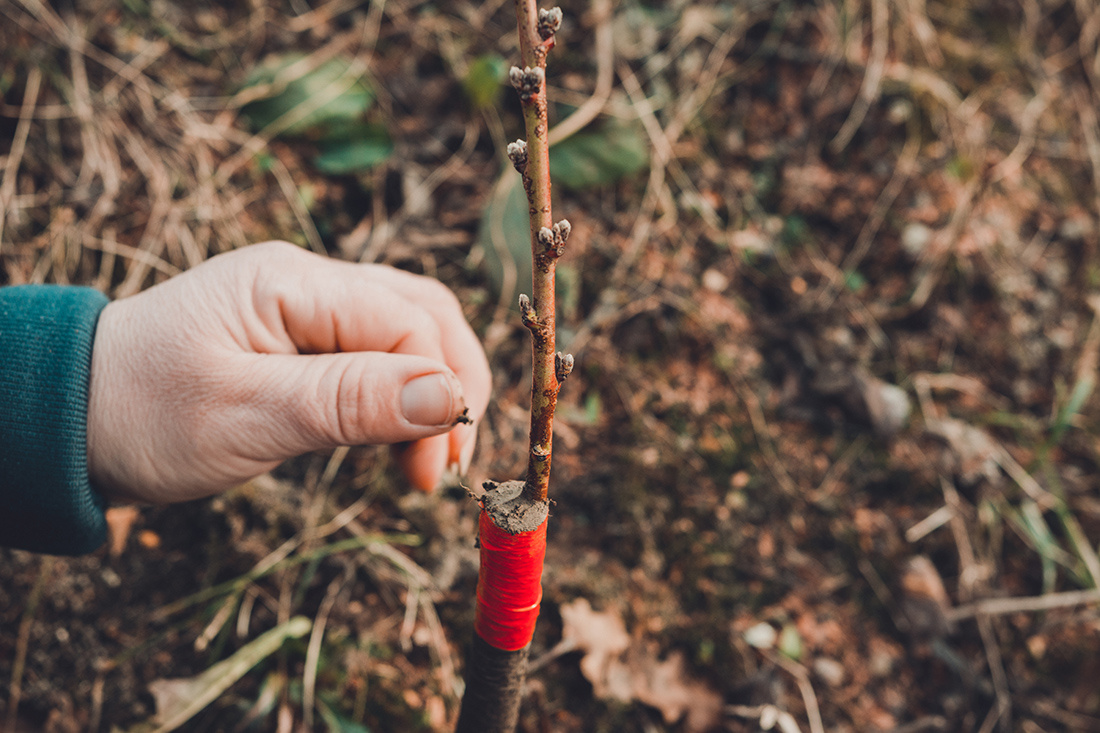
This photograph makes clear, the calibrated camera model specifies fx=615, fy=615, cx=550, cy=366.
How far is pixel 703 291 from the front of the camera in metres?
2.37

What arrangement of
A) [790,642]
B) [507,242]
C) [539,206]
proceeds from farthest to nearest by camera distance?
[507,242]
[790,642]
[539,206]

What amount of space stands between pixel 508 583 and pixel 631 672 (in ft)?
2.60

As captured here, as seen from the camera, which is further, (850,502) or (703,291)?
(703,291)

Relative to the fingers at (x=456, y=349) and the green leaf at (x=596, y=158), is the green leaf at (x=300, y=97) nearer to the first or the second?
the green leaf at (x=596, y=158)

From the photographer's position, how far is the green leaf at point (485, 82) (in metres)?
2.38

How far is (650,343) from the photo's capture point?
2236 mm

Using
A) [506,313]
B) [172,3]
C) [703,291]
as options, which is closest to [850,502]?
[703,291]

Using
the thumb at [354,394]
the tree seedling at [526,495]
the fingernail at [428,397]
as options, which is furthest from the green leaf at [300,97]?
the tree seedling at [526,495]

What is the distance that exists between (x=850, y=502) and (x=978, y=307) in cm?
111

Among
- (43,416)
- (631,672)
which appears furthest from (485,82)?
(631,672)

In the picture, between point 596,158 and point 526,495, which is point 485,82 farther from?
point 526,495

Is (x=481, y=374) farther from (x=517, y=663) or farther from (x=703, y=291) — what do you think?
(x=703, y=291)

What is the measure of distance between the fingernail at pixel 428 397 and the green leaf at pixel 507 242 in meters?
0.95

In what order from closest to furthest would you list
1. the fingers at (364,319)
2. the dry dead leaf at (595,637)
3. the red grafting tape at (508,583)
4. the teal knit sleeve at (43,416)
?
the red grafting tape at (508,583) < the teal knit sleeve at (43,416) < the fingers at (364,319) < the dry dead leaf at (595,637)
